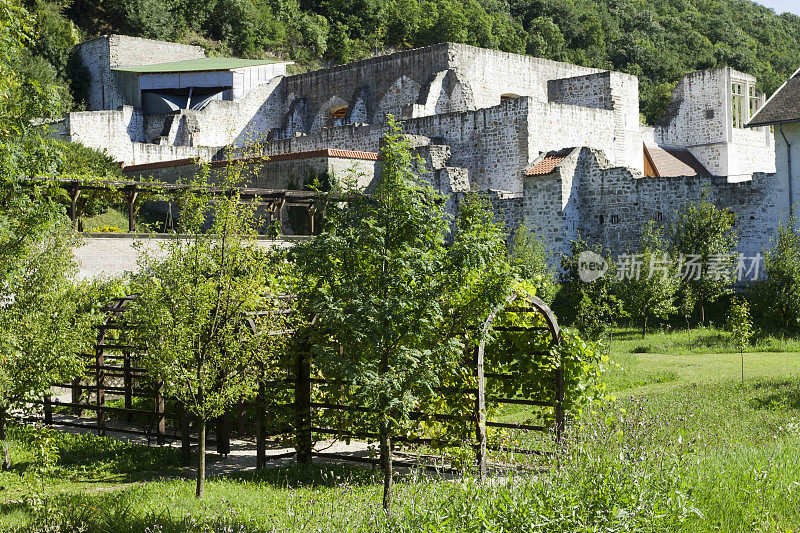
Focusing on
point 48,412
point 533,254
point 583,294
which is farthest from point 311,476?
point 533,254

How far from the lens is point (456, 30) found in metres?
55.5

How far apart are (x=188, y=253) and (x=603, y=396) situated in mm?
5109

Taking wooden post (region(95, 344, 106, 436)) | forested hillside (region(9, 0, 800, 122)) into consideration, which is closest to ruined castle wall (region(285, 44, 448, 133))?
forested hillside (region(9, 0, 800, 122))

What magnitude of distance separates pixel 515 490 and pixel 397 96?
33.5 meters

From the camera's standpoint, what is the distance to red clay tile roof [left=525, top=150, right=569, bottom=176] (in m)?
25.6

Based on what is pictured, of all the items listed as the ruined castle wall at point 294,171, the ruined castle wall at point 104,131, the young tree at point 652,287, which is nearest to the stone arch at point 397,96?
the ruined castle wall at point 104,131

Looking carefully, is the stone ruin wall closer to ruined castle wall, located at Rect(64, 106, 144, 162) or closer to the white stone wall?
the white stone wall

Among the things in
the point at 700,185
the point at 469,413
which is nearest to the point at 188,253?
the point at 469,413

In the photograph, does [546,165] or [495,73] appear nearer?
[546,165]

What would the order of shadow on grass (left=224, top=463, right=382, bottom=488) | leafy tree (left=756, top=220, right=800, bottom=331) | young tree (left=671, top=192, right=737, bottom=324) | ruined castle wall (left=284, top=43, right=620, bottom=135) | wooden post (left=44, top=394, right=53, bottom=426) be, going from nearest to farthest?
shadow on grass (left=224, top=463, right=382, bottom=488), wooden post (left=44, top=394, right=53, bottom=426), leafy tree (left=756, top=220, right=800, bottom=331), young tree (left=671, top=192, right=737, bottom=324), ruined castle wall (left=284, top=43, right=620, bottom=135)

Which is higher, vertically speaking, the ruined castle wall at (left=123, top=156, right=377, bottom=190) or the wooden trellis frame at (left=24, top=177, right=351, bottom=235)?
the ruined castle wall at (left=123, top=156, right=377, bottom=190)

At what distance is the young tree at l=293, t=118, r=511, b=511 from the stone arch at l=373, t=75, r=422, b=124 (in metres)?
30.4

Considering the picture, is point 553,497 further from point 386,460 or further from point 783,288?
point 783,288

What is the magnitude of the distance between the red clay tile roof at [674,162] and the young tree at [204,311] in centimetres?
2814
